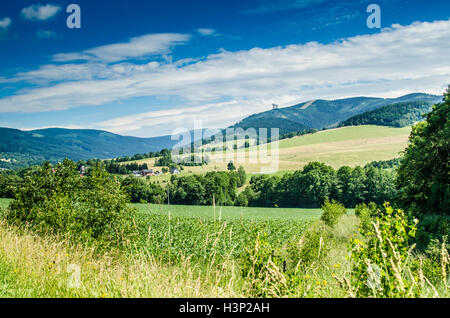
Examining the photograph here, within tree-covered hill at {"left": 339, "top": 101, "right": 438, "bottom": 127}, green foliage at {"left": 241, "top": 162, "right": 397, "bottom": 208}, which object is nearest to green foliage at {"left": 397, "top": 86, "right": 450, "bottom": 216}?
green foliage at {"left": 241, "top": 162, "right": 397, "bottom": 208}

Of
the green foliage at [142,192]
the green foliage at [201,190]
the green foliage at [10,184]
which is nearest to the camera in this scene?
the green foliage at [142,192]

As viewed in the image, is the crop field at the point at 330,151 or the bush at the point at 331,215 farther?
the crop field at the point at 330,151

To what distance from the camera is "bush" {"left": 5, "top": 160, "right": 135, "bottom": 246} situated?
1090 centimetres

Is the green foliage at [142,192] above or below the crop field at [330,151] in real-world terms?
below

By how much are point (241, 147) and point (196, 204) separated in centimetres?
7352

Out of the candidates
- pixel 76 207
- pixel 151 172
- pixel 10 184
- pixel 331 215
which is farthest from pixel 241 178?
pixel 76 207

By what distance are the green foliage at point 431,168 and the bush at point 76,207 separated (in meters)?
20.8

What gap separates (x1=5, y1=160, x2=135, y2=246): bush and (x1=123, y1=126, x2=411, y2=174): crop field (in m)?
74.7

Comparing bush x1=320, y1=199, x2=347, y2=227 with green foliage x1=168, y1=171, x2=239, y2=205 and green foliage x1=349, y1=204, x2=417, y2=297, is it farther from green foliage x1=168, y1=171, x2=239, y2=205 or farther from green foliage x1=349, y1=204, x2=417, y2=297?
green foliage x1=168, y1=171, x2=239, y2=205

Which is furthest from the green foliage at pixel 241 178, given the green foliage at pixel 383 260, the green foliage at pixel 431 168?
the green foliage at pixel 383 260

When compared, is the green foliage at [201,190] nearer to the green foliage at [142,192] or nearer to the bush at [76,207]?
the green foliage at [142,192]

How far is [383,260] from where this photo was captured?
381 centimetres

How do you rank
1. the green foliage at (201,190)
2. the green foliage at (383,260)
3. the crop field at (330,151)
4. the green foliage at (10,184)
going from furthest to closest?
the crop field at (330,151) → the green foliage at (201,190) → the green foliage at (10,184) → the green foliage at (383,260)

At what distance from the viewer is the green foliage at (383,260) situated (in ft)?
11.5
